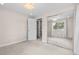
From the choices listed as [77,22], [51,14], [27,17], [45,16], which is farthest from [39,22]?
[77,22]

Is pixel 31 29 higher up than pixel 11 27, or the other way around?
pixel 11 27

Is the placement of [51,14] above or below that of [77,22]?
above

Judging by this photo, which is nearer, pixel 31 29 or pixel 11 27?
pixel 11 27

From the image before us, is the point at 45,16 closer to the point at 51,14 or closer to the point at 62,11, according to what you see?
the point at 51,14

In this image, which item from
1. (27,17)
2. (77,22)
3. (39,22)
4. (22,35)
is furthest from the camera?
(39,22)

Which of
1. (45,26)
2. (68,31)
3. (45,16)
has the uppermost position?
(45,16)

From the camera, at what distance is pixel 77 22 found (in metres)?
2.62

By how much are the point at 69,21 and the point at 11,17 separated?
11.3ft

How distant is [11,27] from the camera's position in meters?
4.32

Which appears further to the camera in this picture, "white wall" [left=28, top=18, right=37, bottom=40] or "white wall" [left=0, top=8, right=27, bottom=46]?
"white wall" [left=28, top=18, right=37, bottom=40]

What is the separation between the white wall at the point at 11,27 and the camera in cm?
380

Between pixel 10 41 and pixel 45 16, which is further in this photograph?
pixel 45 16

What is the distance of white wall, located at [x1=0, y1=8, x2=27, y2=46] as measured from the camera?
380cm

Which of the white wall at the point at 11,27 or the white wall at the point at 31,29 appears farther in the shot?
the white wall at the point at 31,29
